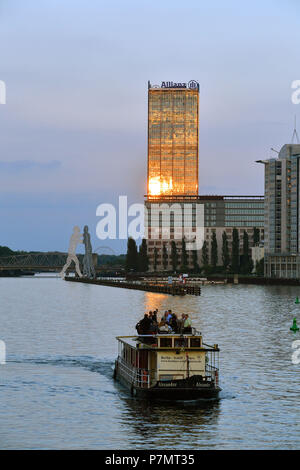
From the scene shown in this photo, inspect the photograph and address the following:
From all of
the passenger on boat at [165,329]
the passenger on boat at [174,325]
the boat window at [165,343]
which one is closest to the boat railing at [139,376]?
the boat window at [165,343]

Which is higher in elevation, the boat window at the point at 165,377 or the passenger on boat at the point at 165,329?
the passenger on boat at the point at 165,329

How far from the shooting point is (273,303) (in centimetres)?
16025

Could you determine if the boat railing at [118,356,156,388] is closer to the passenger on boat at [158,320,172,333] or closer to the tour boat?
the tour boat

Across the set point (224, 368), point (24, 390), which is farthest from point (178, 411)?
point (224, 368)

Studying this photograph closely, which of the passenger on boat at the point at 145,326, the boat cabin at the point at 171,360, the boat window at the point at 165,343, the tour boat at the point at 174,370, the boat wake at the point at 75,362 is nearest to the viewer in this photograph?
the tour boat at the point at 174,370

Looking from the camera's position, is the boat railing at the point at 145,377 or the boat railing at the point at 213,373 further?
the boat railing at the point at 213,373

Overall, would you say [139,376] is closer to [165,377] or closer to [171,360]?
[165,377]

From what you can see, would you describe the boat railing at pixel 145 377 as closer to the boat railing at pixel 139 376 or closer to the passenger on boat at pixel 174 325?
the boat railing at pixel 139 376

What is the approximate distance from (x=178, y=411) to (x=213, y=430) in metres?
3.99

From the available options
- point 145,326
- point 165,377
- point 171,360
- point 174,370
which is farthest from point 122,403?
point 145,326

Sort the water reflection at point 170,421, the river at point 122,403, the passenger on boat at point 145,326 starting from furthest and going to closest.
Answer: the passenger on boat at point 145,326 < the river at point 122,403 < the water reflection at point 170,421

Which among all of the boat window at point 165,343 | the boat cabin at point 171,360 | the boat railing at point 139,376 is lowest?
the boat railing at point 139,376

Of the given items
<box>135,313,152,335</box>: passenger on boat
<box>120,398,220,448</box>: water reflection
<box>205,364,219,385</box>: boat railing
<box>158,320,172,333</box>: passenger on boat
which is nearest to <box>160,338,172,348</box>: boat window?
<box>158,320,172,333</box>: passenger on boat
